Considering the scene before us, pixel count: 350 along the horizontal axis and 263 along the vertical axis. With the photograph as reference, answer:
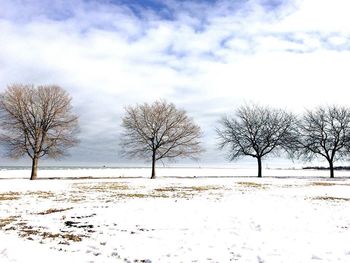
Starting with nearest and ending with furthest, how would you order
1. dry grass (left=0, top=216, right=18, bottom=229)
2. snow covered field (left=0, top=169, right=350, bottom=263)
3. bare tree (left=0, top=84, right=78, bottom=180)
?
snow covered field (left=0, top=169, right=350, bottom=263), dry grass (left=0, top=216, right=18, bottom=229), bare tree (left=0, top=84, right=78, bottom=180)

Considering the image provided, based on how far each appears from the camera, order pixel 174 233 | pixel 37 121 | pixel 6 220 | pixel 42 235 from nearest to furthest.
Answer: pixel 42 235
pixel 174 233
pixel 6 220
pixel 37 121

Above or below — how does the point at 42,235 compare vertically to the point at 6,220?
below

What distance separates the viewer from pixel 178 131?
49.7 metres

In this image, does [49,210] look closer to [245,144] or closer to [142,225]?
[142,225]

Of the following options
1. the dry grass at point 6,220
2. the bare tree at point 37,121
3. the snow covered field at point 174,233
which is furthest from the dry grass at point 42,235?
the bare tree at point 37,121

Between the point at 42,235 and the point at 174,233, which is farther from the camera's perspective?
the point at 174,233

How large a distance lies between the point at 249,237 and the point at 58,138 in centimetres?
3717

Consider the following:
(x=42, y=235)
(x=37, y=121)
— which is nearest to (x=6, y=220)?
(x=42, y=235)

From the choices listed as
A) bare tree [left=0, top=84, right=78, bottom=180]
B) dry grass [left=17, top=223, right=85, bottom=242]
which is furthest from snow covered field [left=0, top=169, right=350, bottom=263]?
bare tree [left=0, top=84, right=78, bottom=180]

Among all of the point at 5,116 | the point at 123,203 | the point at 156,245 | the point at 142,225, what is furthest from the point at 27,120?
the point at 156,245

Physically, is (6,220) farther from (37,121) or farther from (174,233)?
(37,121)

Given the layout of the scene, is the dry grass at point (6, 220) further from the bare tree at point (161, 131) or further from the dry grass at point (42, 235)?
the bare tree at point (161, 131)

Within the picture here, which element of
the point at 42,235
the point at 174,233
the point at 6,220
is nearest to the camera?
the point at 42,235

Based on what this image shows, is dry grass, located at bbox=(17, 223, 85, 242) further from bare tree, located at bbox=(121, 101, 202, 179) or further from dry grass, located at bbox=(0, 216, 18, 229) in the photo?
bare tree, located at bbox=(121, 101, 202, 179)
